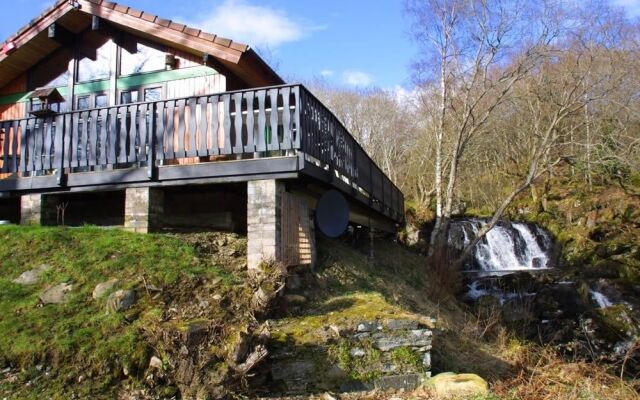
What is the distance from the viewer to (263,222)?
899 centimetres

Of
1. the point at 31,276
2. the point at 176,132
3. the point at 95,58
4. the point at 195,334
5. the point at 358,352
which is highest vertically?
the point at 95,58

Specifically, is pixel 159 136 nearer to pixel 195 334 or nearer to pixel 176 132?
pixel 176 132

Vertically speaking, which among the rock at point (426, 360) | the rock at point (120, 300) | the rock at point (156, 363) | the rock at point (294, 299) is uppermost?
the rock at point (120, 300)

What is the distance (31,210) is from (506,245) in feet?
63.6

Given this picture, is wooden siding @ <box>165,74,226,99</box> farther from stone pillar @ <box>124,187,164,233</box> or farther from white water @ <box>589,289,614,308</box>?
white water @ <box>589,289,614,308</box>

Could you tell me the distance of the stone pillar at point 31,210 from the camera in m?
10.9

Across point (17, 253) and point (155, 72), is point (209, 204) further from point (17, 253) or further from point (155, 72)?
point (155, 72)

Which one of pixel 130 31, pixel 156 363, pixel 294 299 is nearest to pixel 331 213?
pixel 294 299

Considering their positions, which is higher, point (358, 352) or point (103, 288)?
point (103, 288)

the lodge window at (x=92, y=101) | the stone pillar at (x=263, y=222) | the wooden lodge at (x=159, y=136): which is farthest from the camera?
the lodge window at (x=92, y=101)

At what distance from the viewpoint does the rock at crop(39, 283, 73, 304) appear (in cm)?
755

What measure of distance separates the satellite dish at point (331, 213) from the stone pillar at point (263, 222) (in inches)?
61.6

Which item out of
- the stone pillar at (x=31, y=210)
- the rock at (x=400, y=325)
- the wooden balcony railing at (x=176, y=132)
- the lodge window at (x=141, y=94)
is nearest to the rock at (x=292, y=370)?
the rock at (x=400, y=325)

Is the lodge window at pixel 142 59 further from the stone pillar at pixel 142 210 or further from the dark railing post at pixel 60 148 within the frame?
the stone pillar at pixel 142 210
